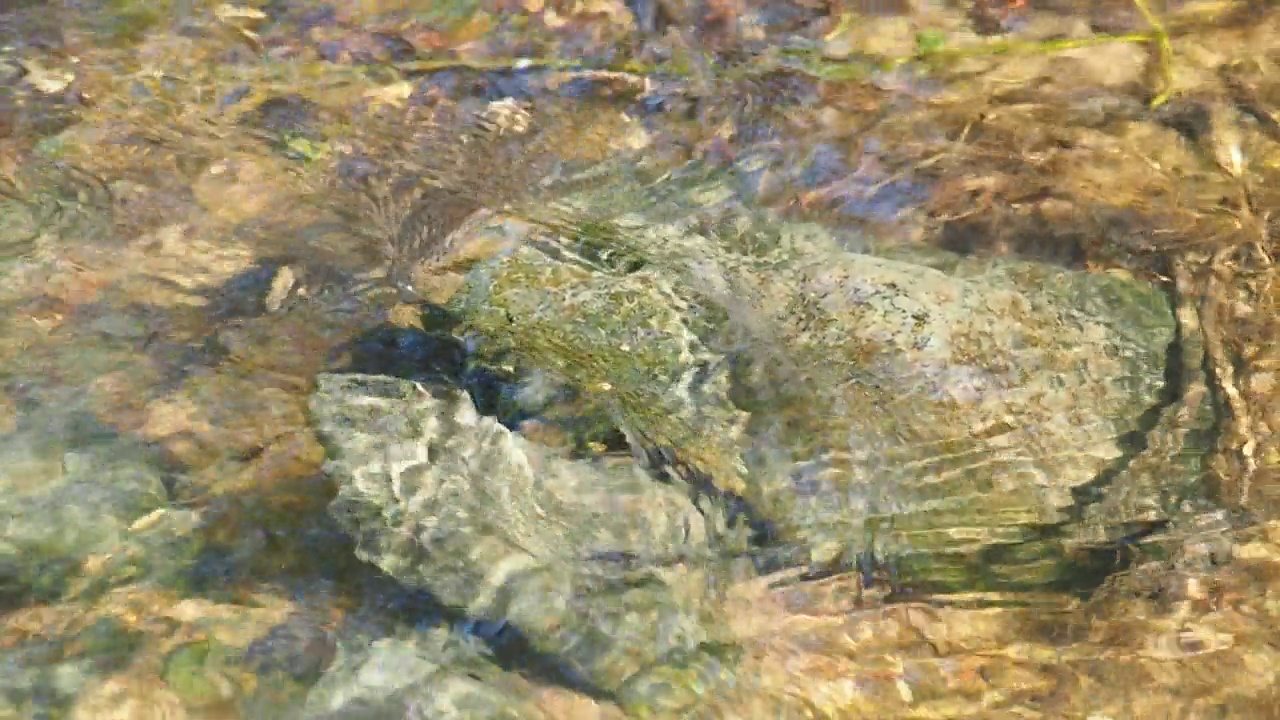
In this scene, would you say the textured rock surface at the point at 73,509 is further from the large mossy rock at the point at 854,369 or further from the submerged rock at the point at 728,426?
the large mossy rock at the point at 854,369

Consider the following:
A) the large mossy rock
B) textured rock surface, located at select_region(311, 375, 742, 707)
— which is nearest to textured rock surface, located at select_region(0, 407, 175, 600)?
textured rock surface, located at select_region(311, 375, 742, 707)

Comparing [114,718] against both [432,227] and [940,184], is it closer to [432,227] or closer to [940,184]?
[432,227]

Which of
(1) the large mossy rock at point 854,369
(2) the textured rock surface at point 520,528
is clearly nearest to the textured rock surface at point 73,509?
(2) the textured rock surface at point 520,528

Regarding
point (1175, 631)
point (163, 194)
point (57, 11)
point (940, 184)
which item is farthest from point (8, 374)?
point (1175, 631)

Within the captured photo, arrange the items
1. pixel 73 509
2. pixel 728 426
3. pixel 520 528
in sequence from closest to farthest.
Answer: pixel 73 509 < pixel 520 528 < pixel 728 426

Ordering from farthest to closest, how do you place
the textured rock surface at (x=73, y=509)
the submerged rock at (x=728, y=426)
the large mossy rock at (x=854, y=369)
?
A: 1. the large mossy rock at (x=854, y=369)
2. the submerged rock at (x=728, y=426)
3. the textured rock surface at (x=73, y=509)

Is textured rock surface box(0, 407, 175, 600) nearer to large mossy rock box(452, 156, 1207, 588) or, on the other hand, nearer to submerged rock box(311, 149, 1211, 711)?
submerged rock box(311, 149, 1211, 711)

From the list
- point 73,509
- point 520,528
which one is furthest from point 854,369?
point 73,509

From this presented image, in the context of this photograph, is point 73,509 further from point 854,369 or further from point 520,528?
point 854,369
